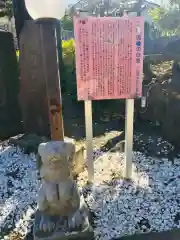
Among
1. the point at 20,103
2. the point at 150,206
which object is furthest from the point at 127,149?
the point at 20,103

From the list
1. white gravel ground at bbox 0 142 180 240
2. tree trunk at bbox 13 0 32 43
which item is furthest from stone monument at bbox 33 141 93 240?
tree trunk at bbox 13 0 32 43

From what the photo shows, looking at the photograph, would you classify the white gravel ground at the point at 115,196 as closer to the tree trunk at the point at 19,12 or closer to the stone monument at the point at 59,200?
the stone monument at the point at 59,200

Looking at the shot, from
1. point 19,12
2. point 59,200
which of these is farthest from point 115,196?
point 19,12

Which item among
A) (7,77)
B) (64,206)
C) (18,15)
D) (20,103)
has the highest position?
(18,15)

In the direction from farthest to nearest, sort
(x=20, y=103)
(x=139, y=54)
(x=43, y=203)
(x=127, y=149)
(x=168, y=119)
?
1. (x=20, y=103)
2. (x=168, y=119)
3. (x=127, y=149)
4. (x=139, y=54)
5. (x=43, y=203)

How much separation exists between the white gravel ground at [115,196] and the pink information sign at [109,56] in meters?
1.22

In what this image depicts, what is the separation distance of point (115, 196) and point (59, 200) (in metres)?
1.07

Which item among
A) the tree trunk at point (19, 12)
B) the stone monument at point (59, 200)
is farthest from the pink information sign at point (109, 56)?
the tree trunk at point (19, 12)

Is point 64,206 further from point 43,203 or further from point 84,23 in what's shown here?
point 84,23

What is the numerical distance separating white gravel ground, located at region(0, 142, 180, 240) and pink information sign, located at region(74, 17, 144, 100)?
48.1 inches

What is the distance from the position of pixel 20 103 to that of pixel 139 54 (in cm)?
281

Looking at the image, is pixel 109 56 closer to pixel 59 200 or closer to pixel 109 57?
pixel 109 57

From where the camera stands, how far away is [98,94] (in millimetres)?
3244

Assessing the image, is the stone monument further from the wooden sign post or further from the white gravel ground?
the wooden sign post
